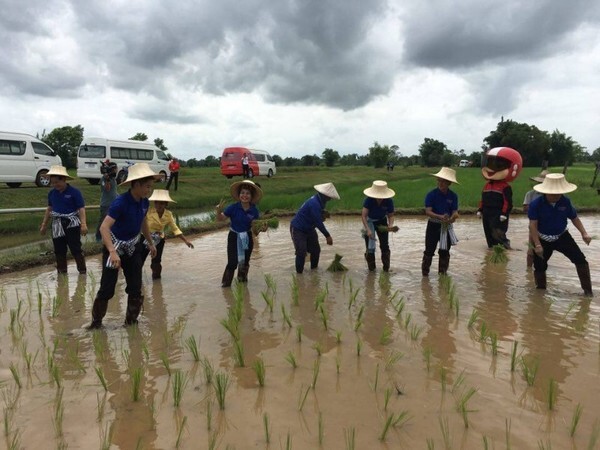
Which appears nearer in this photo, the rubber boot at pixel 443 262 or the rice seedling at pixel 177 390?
the rice seedling at pixel 177 390

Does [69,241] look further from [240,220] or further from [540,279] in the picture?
[540,279]

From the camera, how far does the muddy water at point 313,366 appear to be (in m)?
2.58

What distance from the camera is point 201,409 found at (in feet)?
9.22

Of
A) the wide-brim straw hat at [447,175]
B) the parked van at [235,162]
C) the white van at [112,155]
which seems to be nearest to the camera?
the wide-brim straw hat at [447,175]

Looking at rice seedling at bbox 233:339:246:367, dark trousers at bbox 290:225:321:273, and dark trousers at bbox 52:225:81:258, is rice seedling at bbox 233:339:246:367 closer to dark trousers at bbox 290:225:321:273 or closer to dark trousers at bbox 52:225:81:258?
dark trousers at bbox 290:225:321:273

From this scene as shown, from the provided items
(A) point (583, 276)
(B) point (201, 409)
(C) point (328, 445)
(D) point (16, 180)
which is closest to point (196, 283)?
(B) point (201, 409)

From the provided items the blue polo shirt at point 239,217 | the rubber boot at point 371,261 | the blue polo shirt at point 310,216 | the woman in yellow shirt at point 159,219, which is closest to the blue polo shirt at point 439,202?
the rubber boot at point 371,261

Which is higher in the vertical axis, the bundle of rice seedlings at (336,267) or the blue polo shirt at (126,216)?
the blue polo shirt at (126,216)

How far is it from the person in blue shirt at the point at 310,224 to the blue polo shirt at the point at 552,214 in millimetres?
2522

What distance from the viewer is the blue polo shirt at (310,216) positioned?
6.48m

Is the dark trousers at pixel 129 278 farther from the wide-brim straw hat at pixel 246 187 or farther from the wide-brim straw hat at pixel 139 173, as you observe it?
the wide-brim straw hat at pixel 246 187

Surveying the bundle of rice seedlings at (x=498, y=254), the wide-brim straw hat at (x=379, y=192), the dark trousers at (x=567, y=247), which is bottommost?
the bundle of rice seedlings at (x=498, y=254)

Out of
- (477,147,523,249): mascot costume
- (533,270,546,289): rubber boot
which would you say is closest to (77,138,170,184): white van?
(477,147,523,249): mascot costume

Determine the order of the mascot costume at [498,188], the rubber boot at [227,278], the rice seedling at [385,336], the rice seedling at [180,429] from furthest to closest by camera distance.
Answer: the mascot costume at [498,188]
the rubber boot at [227,278]
the rice seedling at [385,336]
the rice seedling at [180,429]
